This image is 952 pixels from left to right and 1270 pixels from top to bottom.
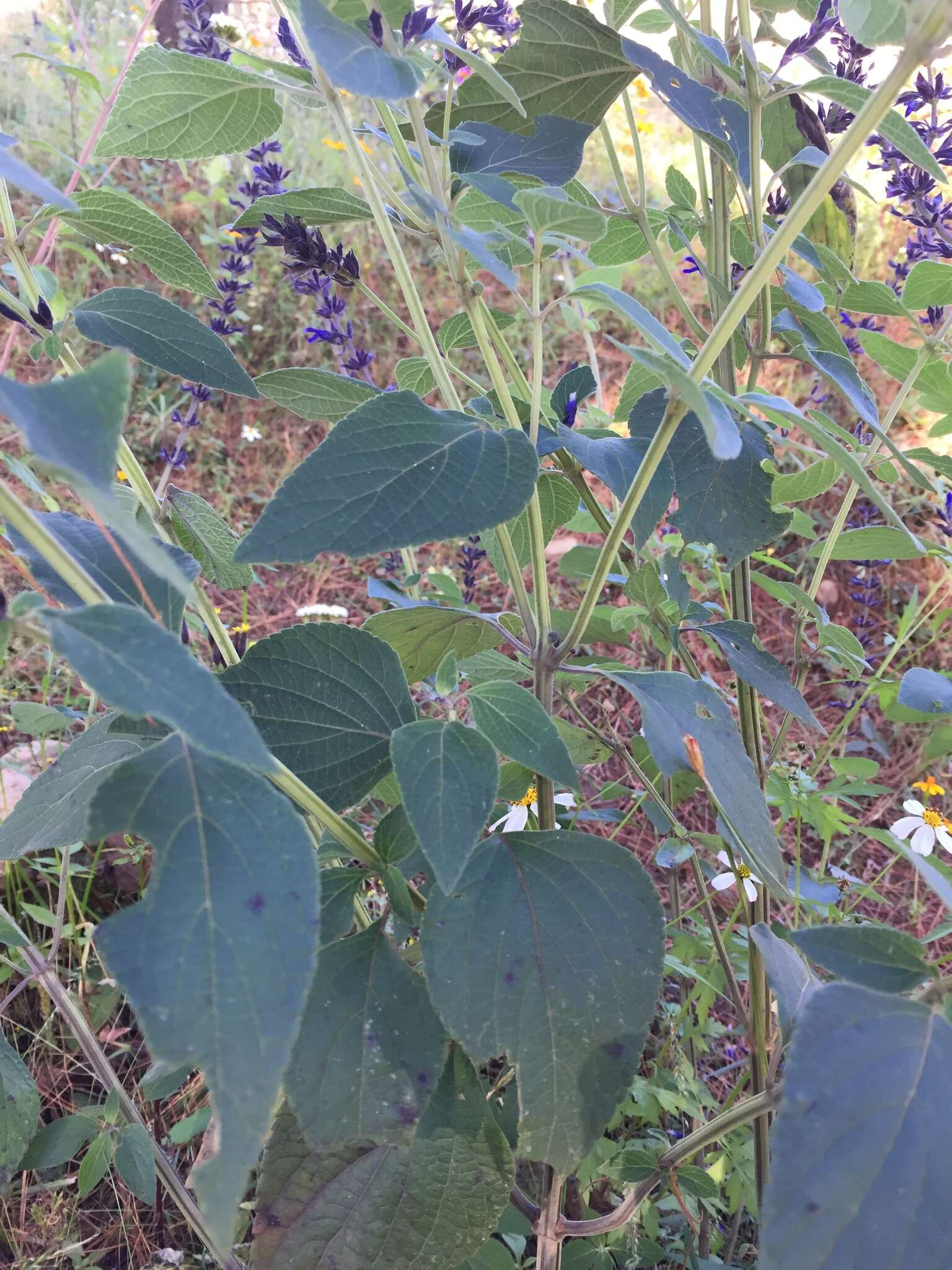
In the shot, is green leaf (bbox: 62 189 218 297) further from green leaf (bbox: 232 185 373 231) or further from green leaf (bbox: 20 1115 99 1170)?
green leaf (bbox: 20 1115 99 1170)

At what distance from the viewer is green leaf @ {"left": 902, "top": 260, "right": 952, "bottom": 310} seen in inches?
34.8

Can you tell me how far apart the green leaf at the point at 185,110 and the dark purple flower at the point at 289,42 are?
4 centimetres

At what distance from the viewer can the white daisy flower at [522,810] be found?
112 cm

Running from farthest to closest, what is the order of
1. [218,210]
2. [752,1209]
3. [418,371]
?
[218,210], [752,1209], [418,371]

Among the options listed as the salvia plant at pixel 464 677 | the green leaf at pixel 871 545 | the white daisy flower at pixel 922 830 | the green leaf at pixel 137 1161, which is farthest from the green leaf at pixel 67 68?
the white daisy flower at pixel 922 830

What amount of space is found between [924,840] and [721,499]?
2.57ft

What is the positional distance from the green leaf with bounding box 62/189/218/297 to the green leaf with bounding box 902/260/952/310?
0.68 metres

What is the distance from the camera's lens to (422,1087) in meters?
0.53

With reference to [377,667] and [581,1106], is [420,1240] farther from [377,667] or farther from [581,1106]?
[377,667]

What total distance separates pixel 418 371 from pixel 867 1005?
2.24ft

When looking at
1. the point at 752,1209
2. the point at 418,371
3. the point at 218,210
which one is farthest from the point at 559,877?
the point at 218,210

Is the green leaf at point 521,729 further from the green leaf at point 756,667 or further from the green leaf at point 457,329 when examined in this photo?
the green leaf at point 457,329

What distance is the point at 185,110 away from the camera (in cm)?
66

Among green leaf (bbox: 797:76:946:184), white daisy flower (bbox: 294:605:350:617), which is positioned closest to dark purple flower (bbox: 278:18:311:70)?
green leaf (bbox: 797:76:946:184)
